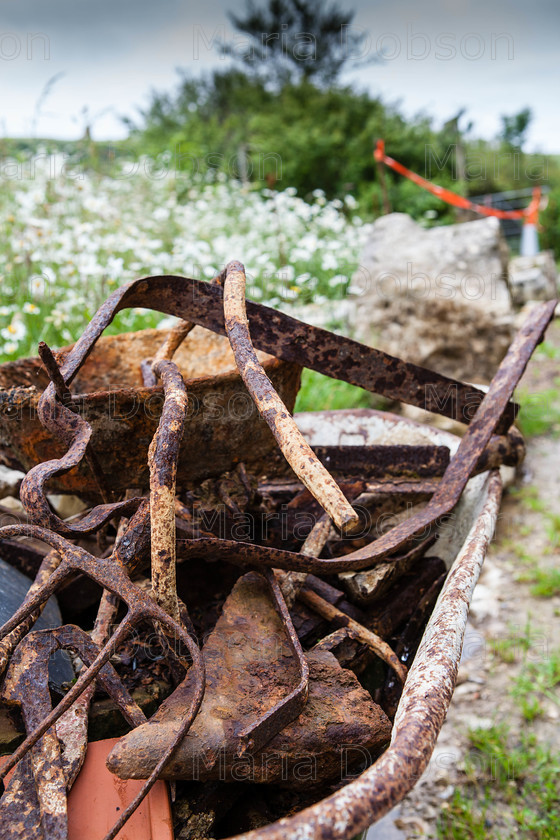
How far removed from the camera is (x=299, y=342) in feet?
4.67

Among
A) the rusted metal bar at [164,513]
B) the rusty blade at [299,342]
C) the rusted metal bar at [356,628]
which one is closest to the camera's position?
the rusted metal bar at [164,513]

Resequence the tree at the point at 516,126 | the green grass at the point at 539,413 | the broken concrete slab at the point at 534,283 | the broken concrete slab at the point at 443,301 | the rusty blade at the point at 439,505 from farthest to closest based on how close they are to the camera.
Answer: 1. the tree at the point at 516,126
2. the broken concrete slab at the point at 534,283
3. the green grass at the point at 539,413
4. the broken concrete slab at the point at 443,301
5. the rusty blade at the point at 439,505

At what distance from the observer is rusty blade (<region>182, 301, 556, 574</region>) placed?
991 mm

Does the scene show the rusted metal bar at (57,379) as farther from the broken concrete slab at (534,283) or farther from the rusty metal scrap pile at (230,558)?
the broken concrete slab at (534,283)

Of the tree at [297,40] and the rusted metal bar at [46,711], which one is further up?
the tree at [297,40]

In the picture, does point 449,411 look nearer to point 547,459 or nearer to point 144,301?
point 144,301

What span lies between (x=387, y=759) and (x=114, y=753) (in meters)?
0.35

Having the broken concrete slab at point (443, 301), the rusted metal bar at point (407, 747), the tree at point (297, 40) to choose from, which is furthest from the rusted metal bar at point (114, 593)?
the tree at point (297, 40)

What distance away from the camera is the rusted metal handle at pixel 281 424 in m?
0.79

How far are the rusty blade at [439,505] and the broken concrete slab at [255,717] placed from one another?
0.13 m

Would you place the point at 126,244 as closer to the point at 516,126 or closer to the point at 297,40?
the point at 297,40

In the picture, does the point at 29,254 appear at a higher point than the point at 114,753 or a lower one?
higher

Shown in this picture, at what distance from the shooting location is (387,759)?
637mm

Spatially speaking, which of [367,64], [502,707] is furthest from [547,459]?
[367,64]
